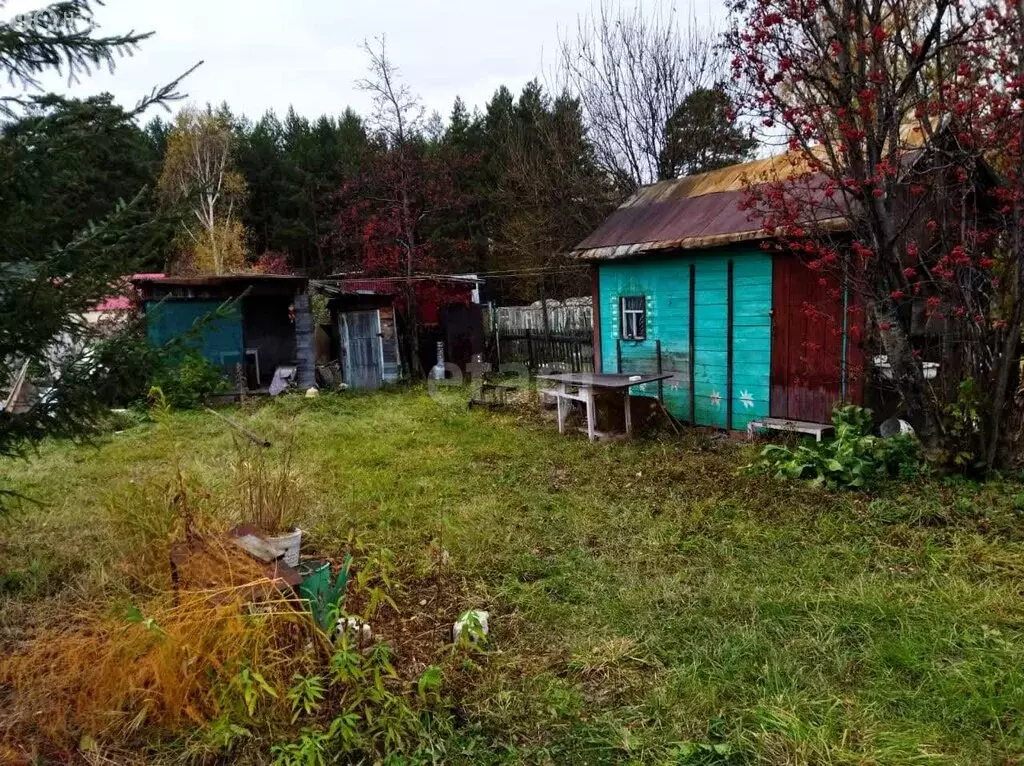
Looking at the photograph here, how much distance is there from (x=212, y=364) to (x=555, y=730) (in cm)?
1185

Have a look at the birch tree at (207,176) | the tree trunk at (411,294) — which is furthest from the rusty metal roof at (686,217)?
the birch tree at (207,176)

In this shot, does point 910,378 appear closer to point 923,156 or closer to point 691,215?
point 923,156

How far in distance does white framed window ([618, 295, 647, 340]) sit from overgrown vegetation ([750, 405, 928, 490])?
3117 millimetres

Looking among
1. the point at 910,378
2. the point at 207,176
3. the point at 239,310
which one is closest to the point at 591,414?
the point at 910,378

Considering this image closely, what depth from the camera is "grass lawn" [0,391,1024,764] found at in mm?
2389

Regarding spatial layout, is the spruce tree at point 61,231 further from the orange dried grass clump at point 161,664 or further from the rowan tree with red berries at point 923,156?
the rowan tree with red berries at point 923,156

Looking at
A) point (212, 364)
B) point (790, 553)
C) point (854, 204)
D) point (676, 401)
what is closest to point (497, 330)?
point (212, 364)

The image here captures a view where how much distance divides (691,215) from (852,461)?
3898 mm

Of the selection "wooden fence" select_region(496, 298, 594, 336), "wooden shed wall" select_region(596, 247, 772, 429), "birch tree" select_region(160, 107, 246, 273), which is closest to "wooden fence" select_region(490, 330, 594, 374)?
"wooden fence" select_region(496, 298, 594, 336)

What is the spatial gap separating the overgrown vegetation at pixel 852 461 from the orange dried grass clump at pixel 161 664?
14.0ft

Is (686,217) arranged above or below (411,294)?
above

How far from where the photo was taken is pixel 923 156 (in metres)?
5.18

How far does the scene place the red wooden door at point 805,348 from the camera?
634 centimetres

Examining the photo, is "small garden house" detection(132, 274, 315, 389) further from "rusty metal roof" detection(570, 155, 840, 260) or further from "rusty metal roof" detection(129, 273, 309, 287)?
"rusty metal roof" detection(570, 155, 840, 260)
